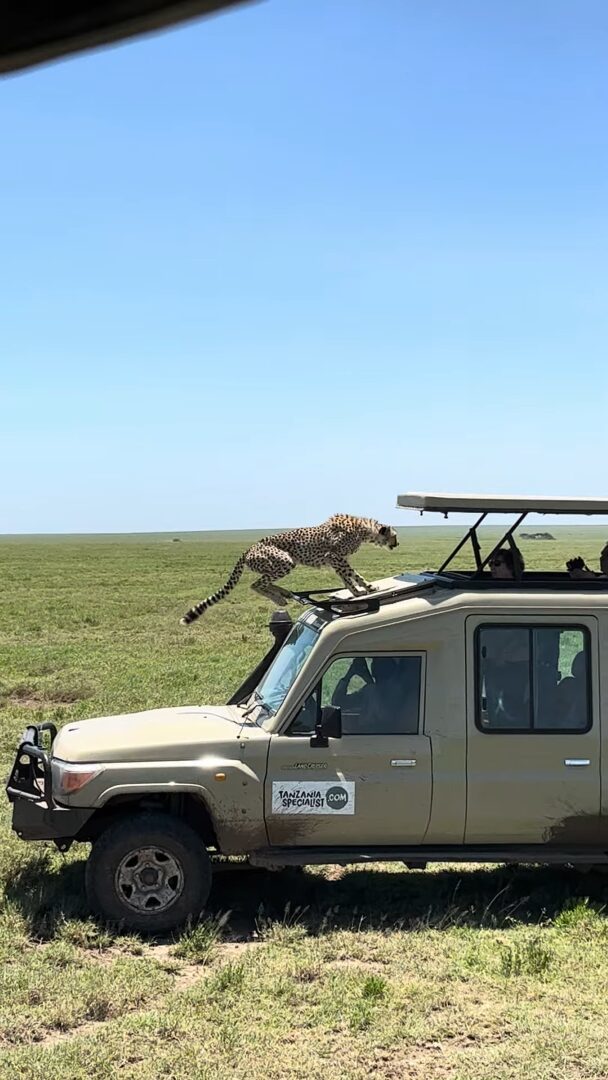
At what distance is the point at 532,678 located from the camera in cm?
595

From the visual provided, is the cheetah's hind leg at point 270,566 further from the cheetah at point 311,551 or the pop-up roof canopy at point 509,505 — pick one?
the pop-up roof canopy at point 509,505

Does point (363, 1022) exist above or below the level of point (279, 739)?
below

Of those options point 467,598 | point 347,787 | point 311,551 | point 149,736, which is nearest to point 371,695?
point 347,787

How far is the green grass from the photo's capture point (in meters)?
4.29

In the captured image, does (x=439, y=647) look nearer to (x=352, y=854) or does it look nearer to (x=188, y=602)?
(x=352, y=854)

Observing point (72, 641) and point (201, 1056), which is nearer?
point (201, 1056)

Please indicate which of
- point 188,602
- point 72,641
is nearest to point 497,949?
point 72,641

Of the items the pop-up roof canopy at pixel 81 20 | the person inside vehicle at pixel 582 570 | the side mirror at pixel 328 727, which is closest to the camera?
the pop-up roof canopy at pixel 81 20

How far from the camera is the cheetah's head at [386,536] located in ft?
24.1

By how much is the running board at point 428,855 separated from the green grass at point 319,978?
1.18ft

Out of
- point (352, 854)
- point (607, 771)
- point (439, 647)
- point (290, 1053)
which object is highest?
point (439, 647)

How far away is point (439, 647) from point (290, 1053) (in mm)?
2333

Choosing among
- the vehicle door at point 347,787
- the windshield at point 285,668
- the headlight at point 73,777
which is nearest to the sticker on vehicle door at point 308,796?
the vehicle door at point 347,787

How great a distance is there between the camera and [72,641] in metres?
22.2
